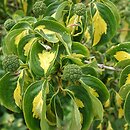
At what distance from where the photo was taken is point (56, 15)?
136 centimetres

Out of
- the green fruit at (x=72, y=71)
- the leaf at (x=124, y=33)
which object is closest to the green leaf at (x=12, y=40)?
the green fruit at (x=72, y=71)

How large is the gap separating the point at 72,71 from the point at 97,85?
17 centimetres

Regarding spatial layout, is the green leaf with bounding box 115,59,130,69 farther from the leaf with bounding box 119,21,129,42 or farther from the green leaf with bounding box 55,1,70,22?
the leaf with bounding box 119,21,129,42

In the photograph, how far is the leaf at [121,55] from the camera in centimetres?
127

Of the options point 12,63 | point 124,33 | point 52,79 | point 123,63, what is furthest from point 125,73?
point 124,33

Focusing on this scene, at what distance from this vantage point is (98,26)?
1.36 meters

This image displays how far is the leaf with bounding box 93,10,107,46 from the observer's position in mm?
1359

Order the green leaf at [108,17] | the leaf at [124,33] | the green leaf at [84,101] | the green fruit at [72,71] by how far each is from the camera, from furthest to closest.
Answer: the leaf at [124,33]
the green leaf at [108,17]
the green leaf at [84,101]
the green fruit at [72,71]

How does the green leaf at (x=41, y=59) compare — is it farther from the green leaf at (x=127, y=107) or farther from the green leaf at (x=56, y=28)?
the green leaf at (x=127, y=107)

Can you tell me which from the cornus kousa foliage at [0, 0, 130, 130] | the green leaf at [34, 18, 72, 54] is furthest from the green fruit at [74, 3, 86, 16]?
the green leaf at [34, 18, 72, 54]

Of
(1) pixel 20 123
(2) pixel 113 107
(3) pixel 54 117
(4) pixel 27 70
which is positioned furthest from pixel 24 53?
(1) pixel 20 123

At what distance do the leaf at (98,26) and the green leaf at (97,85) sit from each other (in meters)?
0.25

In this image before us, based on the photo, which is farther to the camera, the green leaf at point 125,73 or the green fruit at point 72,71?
the green leaf at point 125,73

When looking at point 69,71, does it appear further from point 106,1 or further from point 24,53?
point 106,1
